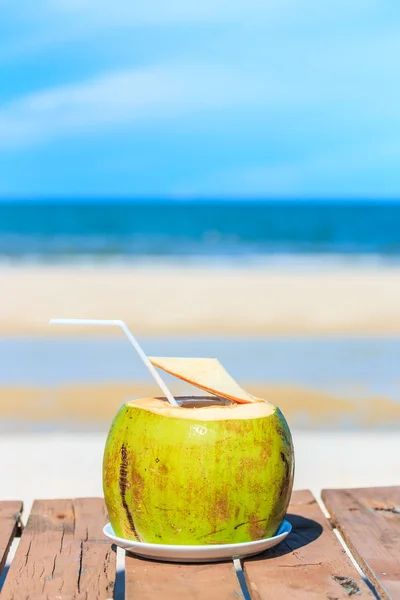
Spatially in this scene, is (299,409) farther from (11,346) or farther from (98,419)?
(11,346)

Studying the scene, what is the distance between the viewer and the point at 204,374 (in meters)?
1.87

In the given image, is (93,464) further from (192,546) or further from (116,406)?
(192,546)

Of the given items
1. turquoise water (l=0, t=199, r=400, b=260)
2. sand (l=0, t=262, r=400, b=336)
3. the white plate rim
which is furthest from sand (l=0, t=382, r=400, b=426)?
turquoise water (l=0, t=199, r=400, b=260)

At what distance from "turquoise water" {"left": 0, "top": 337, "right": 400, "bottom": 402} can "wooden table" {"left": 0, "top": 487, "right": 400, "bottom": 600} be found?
3.77 meters

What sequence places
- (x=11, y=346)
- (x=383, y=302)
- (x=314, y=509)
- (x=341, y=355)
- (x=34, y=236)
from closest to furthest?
(x=314, y=509) → (x=341, y=355) → (x=11, y=346) → (x=383, y=302) → (x=34, y=236)

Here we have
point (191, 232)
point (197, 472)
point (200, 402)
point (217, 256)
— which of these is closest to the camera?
point (197, 472)

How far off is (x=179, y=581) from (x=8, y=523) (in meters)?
0.61

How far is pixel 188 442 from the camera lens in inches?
70.0

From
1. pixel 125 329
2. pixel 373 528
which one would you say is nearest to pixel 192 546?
pixel 125 329

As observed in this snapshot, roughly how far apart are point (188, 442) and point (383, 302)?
10.8 meters

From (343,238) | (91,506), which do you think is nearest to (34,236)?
(343,238)

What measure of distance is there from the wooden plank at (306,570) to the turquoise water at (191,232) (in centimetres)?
1915

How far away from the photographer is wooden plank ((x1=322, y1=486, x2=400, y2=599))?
6.12 feet

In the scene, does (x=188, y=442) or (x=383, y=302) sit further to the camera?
(x=383, y=302)
